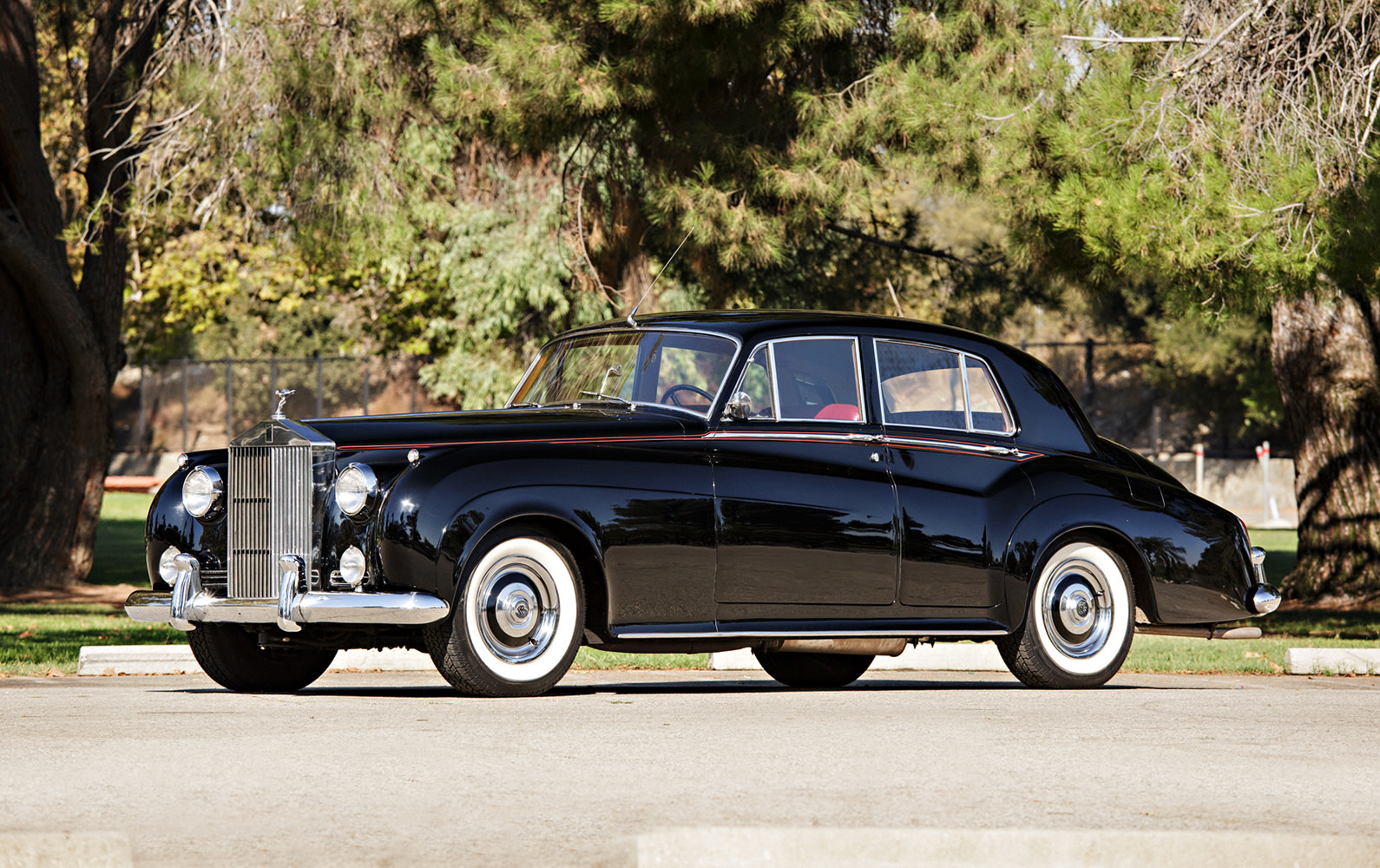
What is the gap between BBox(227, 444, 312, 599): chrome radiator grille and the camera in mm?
8016

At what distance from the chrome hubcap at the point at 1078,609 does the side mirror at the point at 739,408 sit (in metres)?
1.93

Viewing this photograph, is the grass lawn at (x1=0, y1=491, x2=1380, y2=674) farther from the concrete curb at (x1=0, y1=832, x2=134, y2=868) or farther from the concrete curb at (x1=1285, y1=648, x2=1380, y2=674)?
the concrete curb at (x1=0, y1=832, x2=134, y2=868)

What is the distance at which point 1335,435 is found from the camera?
17.3m

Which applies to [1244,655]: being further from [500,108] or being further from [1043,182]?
[500,108]

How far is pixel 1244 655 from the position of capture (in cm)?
1231

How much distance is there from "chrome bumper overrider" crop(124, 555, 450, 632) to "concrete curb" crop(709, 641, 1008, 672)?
12.8 ft

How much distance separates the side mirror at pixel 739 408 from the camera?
8.55m

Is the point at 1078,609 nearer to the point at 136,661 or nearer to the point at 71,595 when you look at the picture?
the point at 136,661

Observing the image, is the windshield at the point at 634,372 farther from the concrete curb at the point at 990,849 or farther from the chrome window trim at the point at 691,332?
the concrete curb at the point at 990,849

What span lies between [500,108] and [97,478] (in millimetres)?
7350

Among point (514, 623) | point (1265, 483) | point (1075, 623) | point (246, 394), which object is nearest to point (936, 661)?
point (1075, 623)

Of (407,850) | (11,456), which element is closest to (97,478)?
(11,456)

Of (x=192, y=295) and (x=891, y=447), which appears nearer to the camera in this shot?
(x=891, y=447)

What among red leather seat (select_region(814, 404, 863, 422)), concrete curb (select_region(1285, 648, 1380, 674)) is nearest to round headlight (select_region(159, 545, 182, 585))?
red leather seat (select_region(814, 404, 863, 422))
